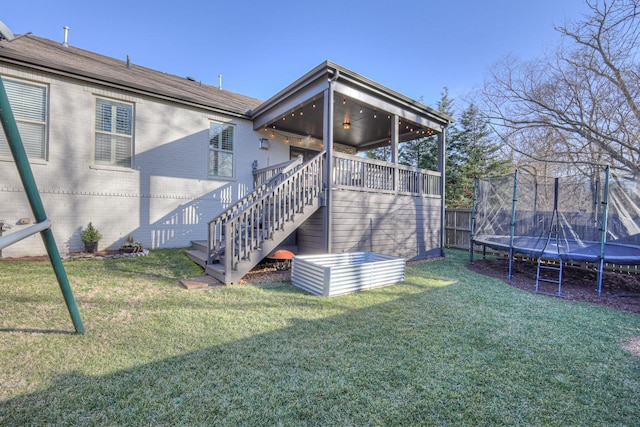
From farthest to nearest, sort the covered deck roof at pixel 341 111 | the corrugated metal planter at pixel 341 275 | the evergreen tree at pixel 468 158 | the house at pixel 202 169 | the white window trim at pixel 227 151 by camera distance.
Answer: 1. the evergreen tree at pixel 468 158
2. the white window trim at pixel 227 151
3. the covered deck roof at pixel 341 111
4. the house at pixel 202 169
5. the corrugated metal planter at pixel 341 275

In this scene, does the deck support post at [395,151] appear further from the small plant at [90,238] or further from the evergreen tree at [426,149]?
the evergreen tree at [426,149]

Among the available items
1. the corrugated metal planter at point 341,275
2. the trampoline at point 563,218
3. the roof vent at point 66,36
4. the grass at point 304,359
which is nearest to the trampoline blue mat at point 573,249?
the trampoline at point 563,218

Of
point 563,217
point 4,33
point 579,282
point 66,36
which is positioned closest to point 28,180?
point 4,33

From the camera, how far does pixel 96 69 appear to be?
6855mm

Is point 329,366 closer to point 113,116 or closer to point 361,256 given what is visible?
point 361,256

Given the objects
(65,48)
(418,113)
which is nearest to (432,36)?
(418,113)

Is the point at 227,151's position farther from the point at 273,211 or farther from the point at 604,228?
the point at 604,228

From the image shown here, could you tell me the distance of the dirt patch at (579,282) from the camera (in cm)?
471

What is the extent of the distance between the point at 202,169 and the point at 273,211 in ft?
12.5

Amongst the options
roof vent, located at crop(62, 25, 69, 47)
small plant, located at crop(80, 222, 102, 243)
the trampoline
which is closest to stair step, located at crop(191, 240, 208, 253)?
small plant, located at crop(80, 222, 102, 243)

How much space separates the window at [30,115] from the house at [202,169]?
0.02m

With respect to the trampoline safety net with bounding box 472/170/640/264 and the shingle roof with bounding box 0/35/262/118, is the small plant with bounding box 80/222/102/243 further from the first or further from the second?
the trampoline safety net with bounding box 472/170/640/264

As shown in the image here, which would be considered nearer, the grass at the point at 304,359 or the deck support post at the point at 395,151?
the grass at the point at 304,359

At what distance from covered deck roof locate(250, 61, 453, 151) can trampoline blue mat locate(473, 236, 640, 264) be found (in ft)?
12.3
